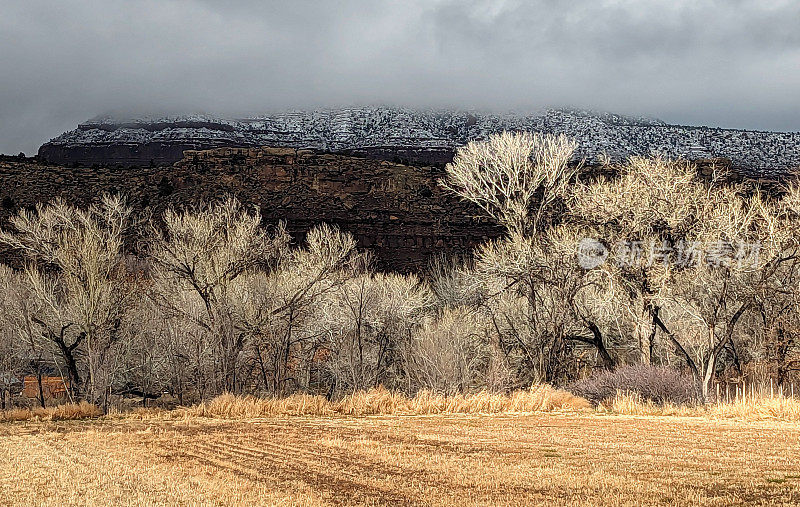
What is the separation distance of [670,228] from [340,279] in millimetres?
16985

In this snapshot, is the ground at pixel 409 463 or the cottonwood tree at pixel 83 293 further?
the cottonwood tree at pixel 83 293

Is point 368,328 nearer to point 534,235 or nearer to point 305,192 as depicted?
point 534,235

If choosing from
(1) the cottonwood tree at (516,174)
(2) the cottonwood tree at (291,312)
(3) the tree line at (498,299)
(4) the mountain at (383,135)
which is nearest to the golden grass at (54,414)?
(3) the tree line at (498,299)

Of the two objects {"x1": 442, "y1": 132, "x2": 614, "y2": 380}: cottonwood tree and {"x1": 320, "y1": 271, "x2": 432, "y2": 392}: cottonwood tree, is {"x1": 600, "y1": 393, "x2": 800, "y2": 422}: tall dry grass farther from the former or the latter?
{"x1": 320, "y1": 271, "x2": 432, "y2": 392}: cottonwood tree

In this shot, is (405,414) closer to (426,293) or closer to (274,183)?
(426,293)

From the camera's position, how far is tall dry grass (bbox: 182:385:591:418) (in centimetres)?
2138

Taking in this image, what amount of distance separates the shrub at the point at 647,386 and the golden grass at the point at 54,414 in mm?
13642

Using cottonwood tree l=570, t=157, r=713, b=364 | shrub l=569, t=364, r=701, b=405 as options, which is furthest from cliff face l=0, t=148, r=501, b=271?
shrub l=569, t=364, r=701, b=405

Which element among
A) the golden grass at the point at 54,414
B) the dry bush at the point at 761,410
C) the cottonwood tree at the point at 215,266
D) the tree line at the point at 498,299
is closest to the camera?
the dry bush at the point at 761,410

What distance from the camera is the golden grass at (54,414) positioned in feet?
68.7

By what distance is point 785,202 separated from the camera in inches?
1129

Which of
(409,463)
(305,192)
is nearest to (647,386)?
(409,463)

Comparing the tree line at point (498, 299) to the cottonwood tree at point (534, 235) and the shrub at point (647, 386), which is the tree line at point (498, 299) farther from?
the shrub at point (647, 386)

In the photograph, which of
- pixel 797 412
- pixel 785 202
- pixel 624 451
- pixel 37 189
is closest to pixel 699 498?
pixel 624 451
